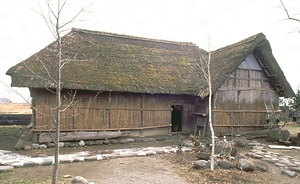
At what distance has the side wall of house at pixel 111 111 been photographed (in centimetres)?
1256

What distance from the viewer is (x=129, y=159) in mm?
10031

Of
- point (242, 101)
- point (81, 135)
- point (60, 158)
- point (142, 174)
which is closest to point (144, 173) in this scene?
point (142, 174)

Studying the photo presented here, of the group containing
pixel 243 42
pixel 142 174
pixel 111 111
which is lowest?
pixel 142 174

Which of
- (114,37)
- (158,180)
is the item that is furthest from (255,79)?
(158,180)

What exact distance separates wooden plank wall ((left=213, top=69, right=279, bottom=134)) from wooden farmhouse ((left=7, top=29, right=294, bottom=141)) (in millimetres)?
61

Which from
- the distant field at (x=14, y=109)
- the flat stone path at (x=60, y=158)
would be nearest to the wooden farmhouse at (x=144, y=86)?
the flat stone path at (x=60, y=158)

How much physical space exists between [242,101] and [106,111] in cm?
852

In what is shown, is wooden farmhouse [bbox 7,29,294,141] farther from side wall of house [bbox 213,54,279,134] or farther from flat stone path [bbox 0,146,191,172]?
flat stone path [bbox 0,146,191,172]

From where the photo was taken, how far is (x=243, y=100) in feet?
51.6

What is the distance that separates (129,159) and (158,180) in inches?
101

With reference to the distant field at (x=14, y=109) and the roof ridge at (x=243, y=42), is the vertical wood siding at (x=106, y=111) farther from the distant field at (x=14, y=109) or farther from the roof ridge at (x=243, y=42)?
the distant field at (x=14, y=109)

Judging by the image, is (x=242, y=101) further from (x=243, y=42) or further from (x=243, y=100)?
(x=243, y=42)

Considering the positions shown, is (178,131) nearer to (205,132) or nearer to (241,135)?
(205,132)

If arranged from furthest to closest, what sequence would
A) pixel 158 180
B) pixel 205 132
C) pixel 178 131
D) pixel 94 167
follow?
pixel 178 131, pixel 205 132, pixel 94 167, pixel 158 180
